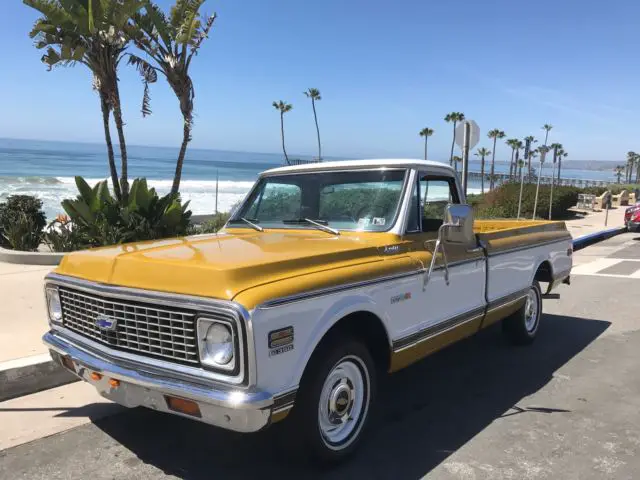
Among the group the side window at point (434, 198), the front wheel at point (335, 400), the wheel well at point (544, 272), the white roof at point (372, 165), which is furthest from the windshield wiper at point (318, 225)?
the wheel well at point (544, 272)

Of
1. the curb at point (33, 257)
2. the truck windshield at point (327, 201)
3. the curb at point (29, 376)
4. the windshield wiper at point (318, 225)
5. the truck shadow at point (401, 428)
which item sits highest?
the truck windshield at point (327, 201)

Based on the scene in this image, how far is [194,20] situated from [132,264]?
11.2 metres

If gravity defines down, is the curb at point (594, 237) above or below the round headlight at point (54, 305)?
below

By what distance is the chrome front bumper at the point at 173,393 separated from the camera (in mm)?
2613

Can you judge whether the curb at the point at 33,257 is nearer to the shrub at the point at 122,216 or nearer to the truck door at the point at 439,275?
the shrub at the point at 122,216

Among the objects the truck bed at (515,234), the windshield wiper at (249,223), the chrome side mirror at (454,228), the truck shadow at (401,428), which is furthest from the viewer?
the truck bed at (515,234)

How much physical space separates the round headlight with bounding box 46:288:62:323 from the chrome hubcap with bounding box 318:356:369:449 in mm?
1874

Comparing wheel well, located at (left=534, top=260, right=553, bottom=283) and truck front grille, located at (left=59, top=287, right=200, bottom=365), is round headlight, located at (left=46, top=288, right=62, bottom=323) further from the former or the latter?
wheel well, located at (left=534, top=260, right=553, bottom=283)

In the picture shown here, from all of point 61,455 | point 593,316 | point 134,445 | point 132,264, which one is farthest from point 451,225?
point 593,316

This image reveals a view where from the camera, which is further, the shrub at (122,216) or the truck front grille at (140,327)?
the shrub at (122,216)

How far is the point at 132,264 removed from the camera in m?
3.11

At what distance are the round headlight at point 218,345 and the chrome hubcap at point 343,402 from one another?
0.69 m

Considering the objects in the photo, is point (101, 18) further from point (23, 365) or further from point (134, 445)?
point (134, 445)

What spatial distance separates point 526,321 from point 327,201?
9.56 feet
